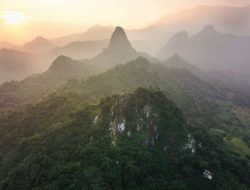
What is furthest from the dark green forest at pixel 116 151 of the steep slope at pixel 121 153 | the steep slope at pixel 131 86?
the steep slope at pixel 131 86

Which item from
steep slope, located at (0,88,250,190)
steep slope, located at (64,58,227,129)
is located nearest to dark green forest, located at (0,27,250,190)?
steep slope, located at (0,88,250,190)

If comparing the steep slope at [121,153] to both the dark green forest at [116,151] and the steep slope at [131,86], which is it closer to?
the dark green forest at [116,151]

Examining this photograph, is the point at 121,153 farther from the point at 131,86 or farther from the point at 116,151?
the point at 131,86

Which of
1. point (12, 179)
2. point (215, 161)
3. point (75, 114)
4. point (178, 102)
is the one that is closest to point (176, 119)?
point (215, 161)

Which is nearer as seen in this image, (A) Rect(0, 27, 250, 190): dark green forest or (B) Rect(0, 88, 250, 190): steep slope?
(B) Rect(0, 88, 250, 190): steep slope

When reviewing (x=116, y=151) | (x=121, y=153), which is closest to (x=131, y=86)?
(x=116, y=151)

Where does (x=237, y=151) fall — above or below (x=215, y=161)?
below

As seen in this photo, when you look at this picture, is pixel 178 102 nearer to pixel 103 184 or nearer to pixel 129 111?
pixel 129 111

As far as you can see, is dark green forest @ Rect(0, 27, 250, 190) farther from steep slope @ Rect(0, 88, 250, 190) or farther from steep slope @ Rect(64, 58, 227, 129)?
steep slope @ Rect(64, 58, 227, 129)
